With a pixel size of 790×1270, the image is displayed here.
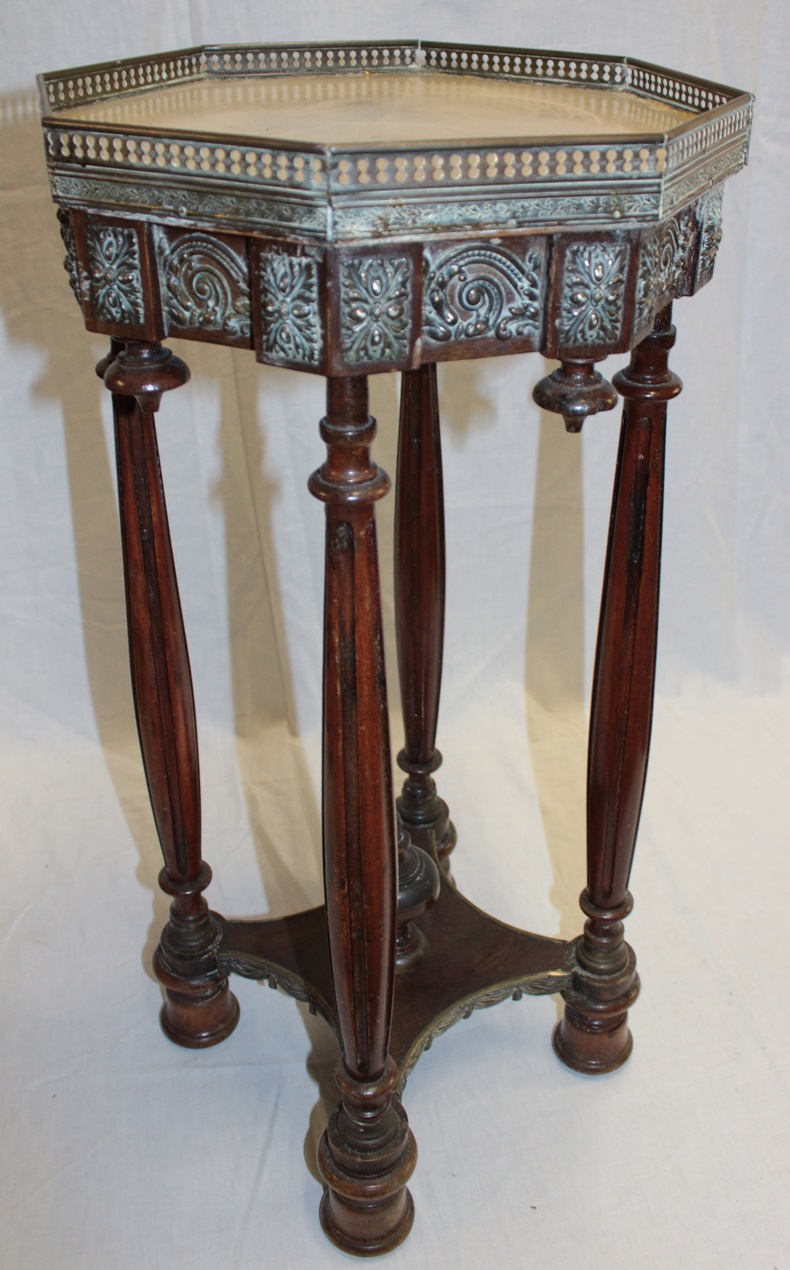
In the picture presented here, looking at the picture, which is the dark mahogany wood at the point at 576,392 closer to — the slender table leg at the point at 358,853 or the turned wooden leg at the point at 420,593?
the slender table leg at the point at 358,853

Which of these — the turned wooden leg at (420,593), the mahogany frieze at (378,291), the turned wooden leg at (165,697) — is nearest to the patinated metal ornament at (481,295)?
the mahogany frieze at (378,291)

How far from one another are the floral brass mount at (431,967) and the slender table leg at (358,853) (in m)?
0.11

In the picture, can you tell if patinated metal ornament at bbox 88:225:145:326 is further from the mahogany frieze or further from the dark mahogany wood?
the dark mahogany wood

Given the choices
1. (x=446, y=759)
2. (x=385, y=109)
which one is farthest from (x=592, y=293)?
(x=446, y=759)

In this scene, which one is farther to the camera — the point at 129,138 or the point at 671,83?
the point at 671,83

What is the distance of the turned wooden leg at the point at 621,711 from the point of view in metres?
1.03

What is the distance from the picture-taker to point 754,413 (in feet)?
5.83

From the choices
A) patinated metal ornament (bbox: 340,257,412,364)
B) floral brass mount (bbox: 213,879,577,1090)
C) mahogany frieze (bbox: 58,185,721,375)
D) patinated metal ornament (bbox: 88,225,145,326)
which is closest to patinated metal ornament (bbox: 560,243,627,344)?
Result: mahogany frieze (bbox: 58,185,721,375)

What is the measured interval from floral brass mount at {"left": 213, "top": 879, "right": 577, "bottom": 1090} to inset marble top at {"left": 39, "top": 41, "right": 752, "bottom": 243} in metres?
0.71

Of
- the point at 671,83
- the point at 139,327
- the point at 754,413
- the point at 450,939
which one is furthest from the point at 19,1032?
the point at 754,413

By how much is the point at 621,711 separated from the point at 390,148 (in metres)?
0.55

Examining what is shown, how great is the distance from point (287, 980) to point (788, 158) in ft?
3.69

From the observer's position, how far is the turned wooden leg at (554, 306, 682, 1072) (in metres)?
1.03

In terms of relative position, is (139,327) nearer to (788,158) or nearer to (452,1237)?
(452,1237)
